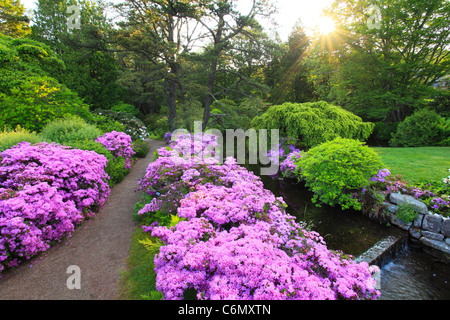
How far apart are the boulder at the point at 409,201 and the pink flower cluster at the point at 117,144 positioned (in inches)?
325

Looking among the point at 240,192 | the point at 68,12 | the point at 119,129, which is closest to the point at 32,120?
the point at 119,129

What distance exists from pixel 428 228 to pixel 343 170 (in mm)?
2095

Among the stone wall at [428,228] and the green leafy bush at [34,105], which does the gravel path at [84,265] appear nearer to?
the green leafy bush at [34,105]

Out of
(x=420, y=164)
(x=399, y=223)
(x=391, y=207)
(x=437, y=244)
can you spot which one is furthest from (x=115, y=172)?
(x=420, y=164)

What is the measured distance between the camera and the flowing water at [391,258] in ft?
11.3

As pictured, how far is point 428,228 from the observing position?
15.1ft

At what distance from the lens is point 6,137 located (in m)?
5.05

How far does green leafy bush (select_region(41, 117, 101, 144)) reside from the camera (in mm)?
6366

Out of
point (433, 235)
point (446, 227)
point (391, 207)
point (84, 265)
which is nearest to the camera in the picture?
point (84, 265)

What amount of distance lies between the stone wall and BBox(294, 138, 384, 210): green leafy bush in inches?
37.6

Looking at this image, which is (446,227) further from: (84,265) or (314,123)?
(84,265)

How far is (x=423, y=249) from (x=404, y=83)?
42.1 feet

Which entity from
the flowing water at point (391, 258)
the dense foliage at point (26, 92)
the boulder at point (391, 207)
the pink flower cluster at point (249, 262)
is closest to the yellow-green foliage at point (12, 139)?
the dense foliage at point (26, 92)

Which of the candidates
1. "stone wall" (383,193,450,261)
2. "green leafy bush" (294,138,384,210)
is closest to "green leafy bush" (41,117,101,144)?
"green leafy bush" (294,138,384,210)
